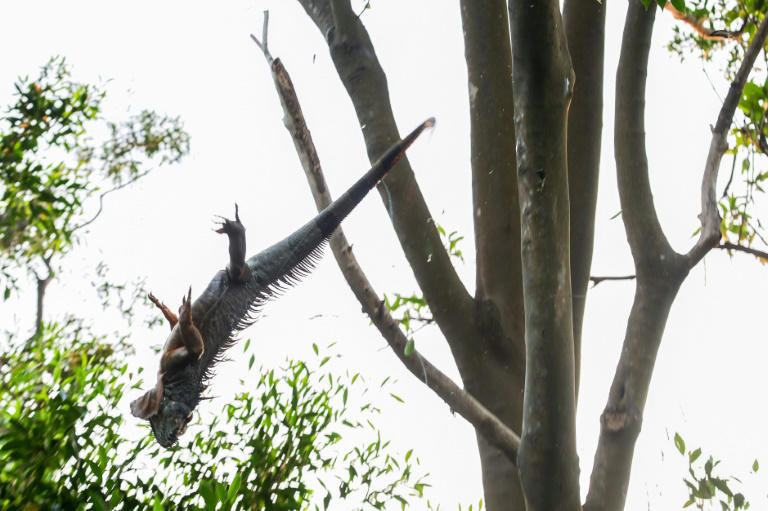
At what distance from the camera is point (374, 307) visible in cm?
198

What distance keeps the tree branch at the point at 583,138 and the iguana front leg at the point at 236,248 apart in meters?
1.05

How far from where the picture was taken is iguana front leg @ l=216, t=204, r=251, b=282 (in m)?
2.08

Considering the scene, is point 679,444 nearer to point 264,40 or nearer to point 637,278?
point 637,278

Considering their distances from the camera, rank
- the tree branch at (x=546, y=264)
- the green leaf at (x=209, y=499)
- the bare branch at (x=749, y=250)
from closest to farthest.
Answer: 1. the tree branch at (x=546, y=264)
2. the green leaf at (x=209, y=499)
3. the bare branch at (x=749, y=250)

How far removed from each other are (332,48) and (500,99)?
0.63m

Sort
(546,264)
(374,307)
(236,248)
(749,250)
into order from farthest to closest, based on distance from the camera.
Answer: (749,250), (236,248), (374,307), (546,264)

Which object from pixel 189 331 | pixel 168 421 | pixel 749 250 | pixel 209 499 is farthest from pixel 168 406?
pixel 749 250

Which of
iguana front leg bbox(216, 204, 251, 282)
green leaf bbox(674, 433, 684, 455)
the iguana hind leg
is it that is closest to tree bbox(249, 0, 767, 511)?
green leaf bbox(674, 433, 684, 455)

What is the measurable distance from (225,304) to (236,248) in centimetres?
18

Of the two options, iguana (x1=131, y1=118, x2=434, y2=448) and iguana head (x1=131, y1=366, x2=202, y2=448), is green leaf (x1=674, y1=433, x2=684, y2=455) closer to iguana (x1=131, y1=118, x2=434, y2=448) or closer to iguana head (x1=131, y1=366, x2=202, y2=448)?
iguana (x1=131, y1=118, x2=434, y2=448)

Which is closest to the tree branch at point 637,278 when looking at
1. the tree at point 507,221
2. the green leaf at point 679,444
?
the tree at point 507,221

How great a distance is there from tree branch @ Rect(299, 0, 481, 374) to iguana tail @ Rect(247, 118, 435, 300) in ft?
0.19

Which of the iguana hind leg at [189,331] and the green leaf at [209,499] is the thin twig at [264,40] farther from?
the green leaf at [209,499]

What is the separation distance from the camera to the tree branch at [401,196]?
220cm
